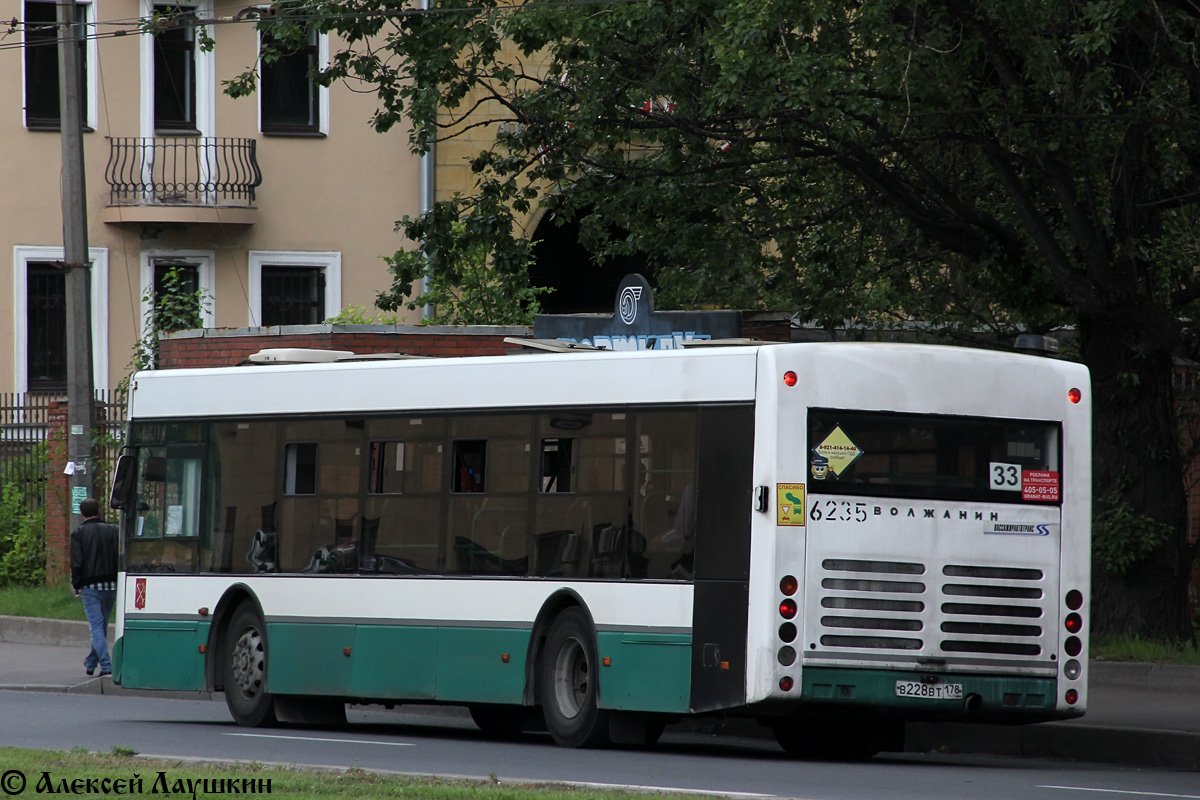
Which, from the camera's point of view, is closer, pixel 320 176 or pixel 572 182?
pixel 572 182

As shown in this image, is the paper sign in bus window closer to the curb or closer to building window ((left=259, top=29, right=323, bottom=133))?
the curb

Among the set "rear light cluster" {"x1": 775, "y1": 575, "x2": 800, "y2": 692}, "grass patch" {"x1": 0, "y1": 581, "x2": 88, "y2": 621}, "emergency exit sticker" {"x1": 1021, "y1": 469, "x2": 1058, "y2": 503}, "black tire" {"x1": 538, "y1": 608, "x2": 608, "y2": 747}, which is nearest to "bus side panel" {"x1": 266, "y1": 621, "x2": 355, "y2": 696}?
"black tire" {"x1": 538, "y1": 608, "x2": 608, "y2": 747}

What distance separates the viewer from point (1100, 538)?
1783 centimetres

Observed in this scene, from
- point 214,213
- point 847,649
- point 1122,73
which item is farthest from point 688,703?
point 214,213

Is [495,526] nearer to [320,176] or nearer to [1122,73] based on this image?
[1122,73]

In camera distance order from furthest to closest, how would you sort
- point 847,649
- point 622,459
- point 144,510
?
point 144,510
point 622,459
point 847,649

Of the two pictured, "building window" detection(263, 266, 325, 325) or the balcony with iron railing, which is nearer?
the balcony with iron railing

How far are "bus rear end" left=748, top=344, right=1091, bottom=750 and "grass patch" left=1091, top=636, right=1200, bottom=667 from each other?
486 centimetres

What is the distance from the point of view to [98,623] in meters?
19.2

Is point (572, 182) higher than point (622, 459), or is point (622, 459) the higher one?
point (572, 182)

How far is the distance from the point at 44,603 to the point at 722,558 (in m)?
13.9

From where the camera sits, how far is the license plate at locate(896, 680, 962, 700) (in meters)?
11.9

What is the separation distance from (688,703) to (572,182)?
8744 millimetres

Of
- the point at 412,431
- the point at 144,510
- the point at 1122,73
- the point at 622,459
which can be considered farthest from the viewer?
the point at 1122,73
